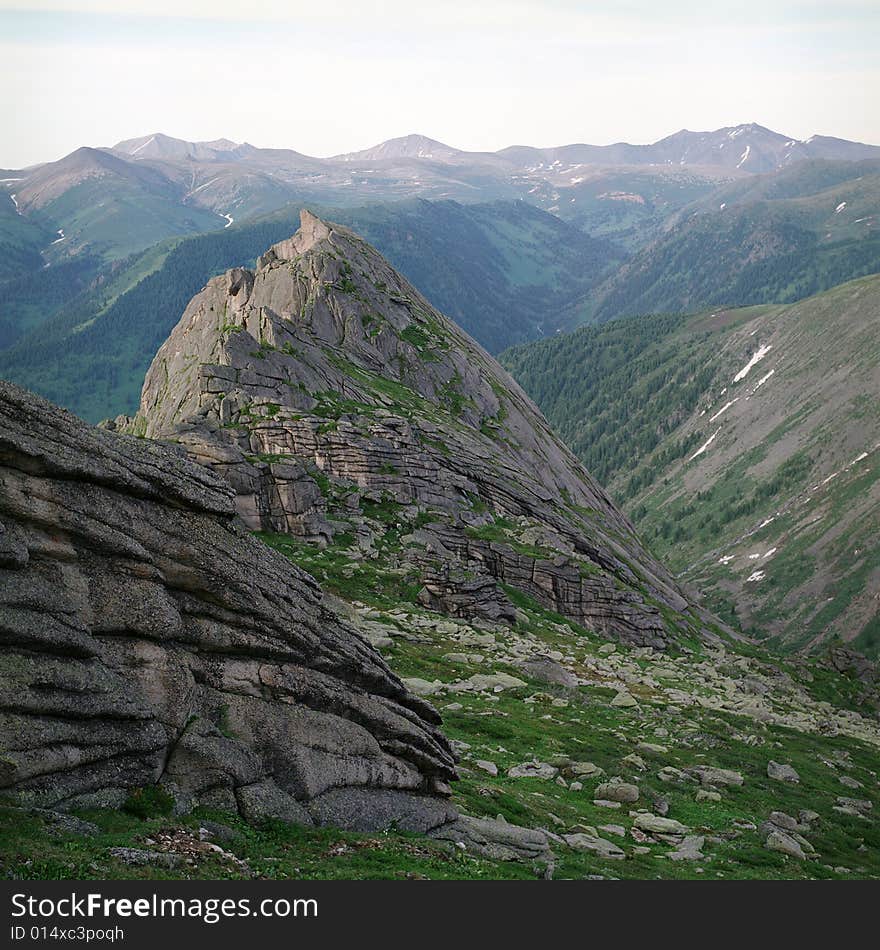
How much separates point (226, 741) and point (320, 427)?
61.8 m

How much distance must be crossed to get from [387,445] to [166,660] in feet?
208

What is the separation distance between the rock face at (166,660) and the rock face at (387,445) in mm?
42224

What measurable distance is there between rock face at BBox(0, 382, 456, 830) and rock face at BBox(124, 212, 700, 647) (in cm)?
4222

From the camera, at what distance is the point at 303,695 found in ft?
95.3

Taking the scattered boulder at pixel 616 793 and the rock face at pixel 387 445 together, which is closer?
the scattered boulder at pixel 616 793

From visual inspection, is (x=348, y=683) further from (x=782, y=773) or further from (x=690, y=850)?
(x=782, y=773)

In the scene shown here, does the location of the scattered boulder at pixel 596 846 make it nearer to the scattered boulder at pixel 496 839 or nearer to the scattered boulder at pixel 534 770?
the scattered boulder at pixel 496 839

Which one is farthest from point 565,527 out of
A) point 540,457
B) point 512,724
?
point 512,724

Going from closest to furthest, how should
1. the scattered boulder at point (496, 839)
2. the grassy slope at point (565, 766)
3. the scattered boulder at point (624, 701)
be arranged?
1. the grassy slope at point (565, 766)
2. the scattered boulder at point (496, 839)
3. the scattered boulder at point (624, 701)

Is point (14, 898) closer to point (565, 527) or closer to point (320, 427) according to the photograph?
point (320, 427)

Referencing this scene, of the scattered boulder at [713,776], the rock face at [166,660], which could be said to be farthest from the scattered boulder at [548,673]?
the rock face at [166,660]

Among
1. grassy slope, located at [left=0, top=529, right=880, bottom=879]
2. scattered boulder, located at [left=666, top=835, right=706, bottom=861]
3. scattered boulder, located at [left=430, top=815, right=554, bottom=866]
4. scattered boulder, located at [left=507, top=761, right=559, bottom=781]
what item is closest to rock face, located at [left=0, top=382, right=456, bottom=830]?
scattered boulder, located at [left=430, top=815, right=554, bottom=866]

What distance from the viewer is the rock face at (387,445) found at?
254 feet

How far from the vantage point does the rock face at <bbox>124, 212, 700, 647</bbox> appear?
77.5 meters
